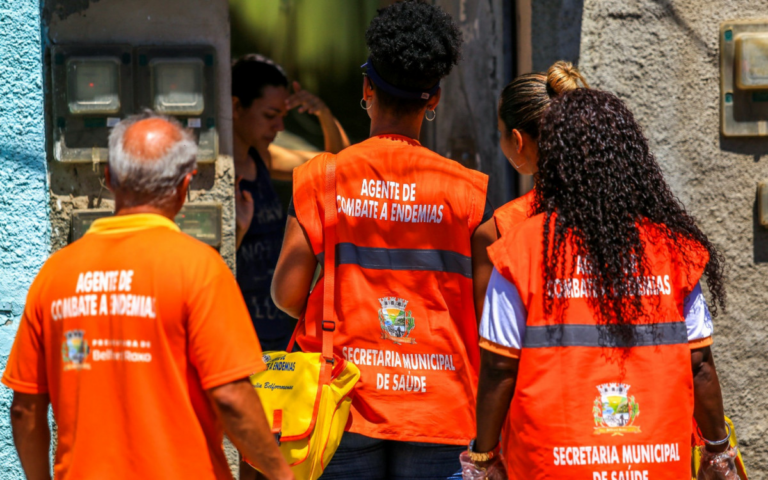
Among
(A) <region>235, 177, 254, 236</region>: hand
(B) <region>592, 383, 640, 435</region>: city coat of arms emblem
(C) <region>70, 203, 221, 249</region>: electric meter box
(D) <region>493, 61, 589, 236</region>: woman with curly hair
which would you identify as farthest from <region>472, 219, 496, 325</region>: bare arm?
(A) <region>235, 177, 254, 236</region>: hand

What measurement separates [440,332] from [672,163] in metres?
1.98

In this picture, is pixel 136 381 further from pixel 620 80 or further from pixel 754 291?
pixel 754 291

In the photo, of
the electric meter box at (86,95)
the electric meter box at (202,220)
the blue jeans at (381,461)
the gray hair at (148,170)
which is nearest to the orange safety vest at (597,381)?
the blue jeans at (381,461)

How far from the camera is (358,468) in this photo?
241 centimetres

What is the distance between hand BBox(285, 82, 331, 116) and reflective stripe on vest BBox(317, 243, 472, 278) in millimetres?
1898

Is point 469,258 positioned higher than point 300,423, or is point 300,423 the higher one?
point 469,258

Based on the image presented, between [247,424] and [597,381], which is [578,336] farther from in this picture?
[247,424]

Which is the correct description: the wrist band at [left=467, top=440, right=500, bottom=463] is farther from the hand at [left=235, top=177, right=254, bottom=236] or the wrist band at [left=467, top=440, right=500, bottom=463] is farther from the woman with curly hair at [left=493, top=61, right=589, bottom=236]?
the hand at [left=235, top=177, right=254, bottom=236]

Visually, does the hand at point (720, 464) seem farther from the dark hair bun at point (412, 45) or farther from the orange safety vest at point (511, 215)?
the dark hair bun at point (412, 45)

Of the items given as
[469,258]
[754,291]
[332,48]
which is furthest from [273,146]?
[754,291]

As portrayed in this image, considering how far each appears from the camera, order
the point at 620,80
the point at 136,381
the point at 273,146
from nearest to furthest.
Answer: the point at 136,381 → the point at 620,80 → the point at 273,146

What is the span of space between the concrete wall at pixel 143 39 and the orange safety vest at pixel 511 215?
1.57m

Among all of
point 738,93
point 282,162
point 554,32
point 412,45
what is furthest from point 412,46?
point 738,93

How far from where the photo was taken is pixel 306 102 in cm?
422
